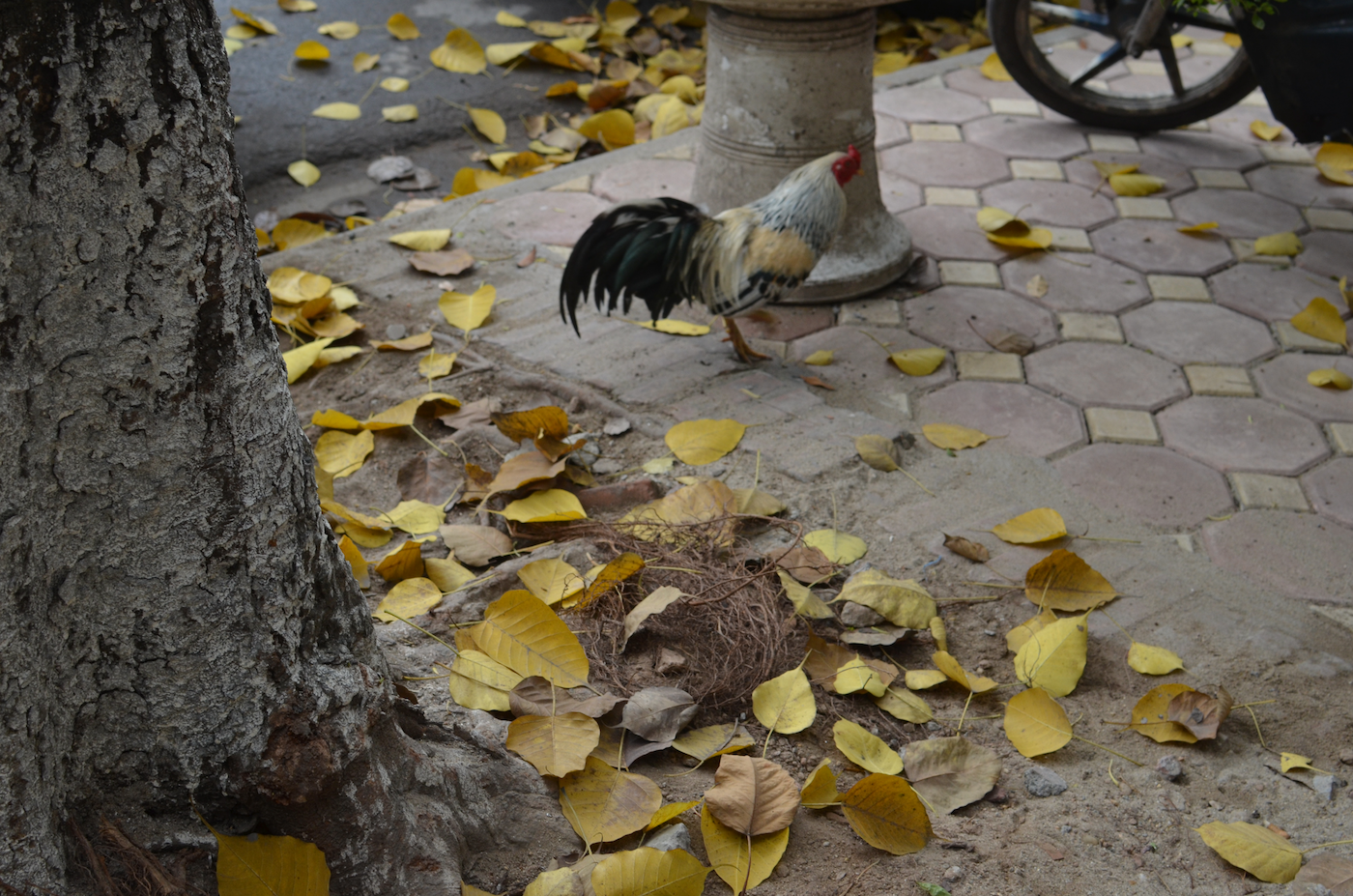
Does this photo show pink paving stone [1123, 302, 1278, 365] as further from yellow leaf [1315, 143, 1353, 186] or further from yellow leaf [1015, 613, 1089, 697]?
yellow leaf [1015, 613, 1089, 697]

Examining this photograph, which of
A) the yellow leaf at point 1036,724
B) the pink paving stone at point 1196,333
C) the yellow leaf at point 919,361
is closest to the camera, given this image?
the yellow leaf at point 1036,724

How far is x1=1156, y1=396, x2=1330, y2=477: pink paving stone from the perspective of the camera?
2430mm

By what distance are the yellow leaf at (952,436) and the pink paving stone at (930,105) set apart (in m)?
2.09

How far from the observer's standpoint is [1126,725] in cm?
170

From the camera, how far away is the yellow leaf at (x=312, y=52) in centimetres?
452

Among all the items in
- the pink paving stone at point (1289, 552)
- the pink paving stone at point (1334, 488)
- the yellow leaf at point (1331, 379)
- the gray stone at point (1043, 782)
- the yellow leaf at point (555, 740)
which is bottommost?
the pink paving stone at point (1289, 552)

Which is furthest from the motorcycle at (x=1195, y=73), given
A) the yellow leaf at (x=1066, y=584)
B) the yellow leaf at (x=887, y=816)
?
the yellow leaf at (x=887, y=816)

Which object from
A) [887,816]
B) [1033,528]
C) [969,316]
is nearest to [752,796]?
[887,816]

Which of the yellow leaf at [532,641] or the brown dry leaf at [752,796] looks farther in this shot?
the yellow leaf at [532,641]

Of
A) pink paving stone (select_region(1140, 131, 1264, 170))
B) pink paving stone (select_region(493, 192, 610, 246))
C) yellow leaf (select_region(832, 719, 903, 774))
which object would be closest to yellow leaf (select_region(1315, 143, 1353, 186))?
pink paving stone (select_region(1140, 131, 1264, 170))

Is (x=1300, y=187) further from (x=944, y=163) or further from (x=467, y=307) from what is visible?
(x=467, y=307)

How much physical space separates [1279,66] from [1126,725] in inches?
101

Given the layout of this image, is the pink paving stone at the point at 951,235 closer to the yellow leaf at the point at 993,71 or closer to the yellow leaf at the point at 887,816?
the yellow leaf at the point at 993,71

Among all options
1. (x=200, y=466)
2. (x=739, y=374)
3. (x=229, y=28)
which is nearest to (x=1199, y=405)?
(x=739, y=374)
